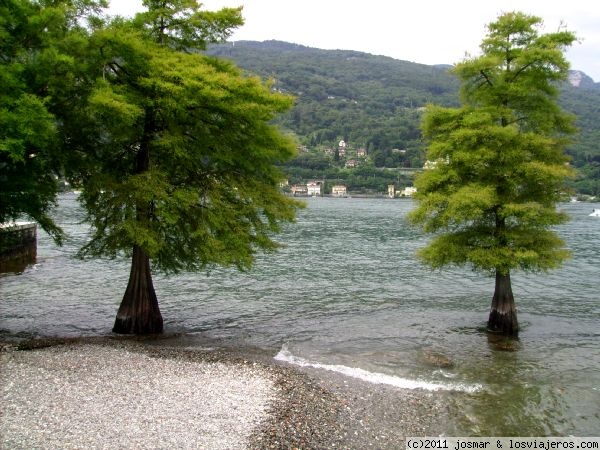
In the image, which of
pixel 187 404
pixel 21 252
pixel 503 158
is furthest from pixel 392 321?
pixel 21 252

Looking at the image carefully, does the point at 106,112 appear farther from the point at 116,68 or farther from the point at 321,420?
the point at 321,420

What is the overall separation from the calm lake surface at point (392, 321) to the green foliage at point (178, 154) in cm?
521

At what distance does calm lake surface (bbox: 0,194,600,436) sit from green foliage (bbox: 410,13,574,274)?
441cm

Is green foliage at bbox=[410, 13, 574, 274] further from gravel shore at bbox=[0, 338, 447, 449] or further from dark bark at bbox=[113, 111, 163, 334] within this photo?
dark bark at bbox=[113, 111, 163, 334]

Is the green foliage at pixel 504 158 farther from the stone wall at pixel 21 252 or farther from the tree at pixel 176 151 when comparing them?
the stone wall at pixel 21 252

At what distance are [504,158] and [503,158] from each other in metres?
0.04

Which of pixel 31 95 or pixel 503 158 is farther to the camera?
pixel 503 158

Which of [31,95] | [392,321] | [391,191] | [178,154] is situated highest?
[31,95]

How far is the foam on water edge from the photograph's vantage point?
1606 cm

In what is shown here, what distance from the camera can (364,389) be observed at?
50.5 feet

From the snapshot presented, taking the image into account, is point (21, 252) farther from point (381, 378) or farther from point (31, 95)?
point (381, 378)

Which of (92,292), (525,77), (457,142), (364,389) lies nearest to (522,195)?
(457,142)

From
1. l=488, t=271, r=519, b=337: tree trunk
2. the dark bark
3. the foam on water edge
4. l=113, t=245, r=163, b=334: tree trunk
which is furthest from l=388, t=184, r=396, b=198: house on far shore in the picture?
the foam on water edge

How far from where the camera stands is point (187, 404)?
1230cm
